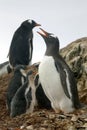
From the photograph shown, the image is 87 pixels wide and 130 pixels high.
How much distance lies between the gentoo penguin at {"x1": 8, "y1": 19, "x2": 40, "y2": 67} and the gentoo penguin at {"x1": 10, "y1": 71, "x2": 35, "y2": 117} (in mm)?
4019

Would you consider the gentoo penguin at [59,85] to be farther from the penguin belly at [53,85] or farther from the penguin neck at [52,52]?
the penguin neck at [52,52]

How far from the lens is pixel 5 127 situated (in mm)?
7113

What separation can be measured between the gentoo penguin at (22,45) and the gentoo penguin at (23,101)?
13.2 ft

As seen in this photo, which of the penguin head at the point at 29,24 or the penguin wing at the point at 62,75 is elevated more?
the penguin head at the point at 29,24

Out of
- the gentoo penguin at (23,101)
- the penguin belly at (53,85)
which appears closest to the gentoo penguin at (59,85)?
the penguin belly at (53,85)

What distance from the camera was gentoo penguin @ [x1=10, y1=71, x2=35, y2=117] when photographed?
31.4 ft

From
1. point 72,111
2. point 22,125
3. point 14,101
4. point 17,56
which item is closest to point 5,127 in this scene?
point 22,125

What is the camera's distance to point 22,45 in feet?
45.6

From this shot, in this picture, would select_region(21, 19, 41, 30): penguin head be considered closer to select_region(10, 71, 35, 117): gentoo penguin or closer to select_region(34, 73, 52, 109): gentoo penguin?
select_region(34, 73, 52, 109): gentoo penguin

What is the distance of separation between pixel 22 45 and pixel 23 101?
14.5 ft

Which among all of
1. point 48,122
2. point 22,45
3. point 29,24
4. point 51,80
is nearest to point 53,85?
point 51,80

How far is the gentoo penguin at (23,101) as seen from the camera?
9570 millimetres

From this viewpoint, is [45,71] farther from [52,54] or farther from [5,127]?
[5,127]

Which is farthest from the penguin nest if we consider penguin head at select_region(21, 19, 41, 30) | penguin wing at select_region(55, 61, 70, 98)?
penguin head at select_region(21, 19, 41, 30)
